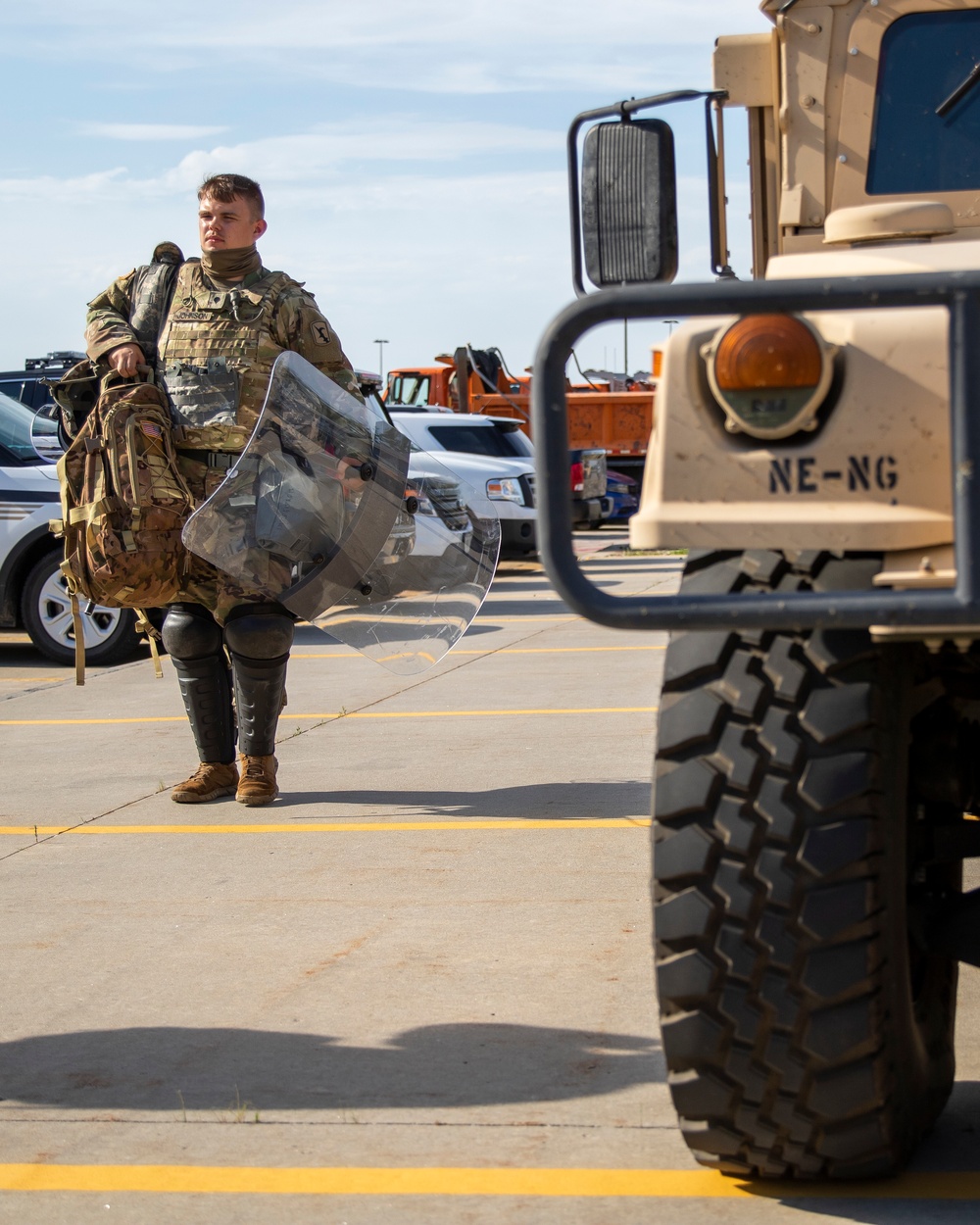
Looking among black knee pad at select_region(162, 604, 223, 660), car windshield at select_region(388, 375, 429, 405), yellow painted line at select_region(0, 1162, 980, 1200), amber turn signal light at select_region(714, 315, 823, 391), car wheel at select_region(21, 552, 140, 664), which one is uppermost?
car windshield at select_region(388, 375, 429, 405)

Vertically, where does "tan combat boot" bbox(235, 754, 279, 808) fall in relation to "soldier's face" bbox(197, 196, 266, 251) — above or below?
below

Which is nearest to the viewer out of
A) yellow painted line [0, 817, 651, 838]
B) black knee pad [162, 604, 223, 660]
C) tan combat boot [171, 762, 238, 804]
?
yellow painted line [0, 817, 651, 838]

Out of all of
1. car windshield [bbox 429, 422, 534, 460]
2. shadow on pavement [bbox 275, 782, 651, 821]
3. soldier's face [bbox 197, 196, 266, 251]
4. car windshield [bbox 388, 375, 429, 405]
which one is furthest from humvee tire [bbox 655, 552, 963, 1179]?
car windshield [bbox 388, 375, 429, 405]

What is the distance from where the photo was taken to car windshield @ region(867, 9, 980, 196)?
3949 millimetres

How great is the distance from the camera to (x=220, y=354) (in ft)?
19.5

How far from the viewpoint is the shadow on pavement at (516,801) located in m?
5.95

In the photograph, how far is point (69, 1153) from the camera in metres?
3.17

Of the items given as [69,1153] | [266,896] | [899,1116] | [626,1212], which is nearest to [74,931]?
[266,896]

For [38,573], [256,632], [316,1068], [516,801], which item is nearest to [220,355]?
[256,632]

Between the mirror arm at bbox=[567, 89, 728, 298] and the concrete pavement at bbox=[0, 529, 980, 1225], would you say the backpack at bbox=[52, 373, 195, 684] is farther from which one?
the mirror arm at bbox=[567, 89, 728, 298]

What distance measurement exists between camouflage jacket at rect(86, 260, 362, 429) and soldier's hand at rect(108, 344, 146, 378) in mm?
33

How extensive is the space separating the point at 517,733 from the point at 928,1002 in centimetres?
464

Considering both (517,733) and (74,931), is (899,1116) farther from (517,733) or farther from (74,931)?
(517,733)

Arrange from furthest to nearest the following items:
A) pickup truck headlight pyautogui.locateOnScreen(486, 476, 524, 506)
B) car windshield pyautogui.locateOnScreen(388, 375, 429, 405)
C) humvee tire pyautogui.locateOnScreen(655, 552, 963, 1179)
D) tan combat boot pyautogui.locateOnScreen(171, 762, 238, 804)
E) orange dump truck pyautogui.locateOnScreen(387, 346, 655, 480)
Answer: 1. car windshield pyautogui.locateOnScreen(388, 375, 429, 405)
2. orange dump truck pyautogui.locateOnScreen(387, 346, 655, 480)
3. pickup truck headlight pyautogui.locateOnScreen(486, 476, 524, 506)
4. tan combat boot pyautogui.locateOnScreen(171, 762, 238, 804)
5. humvee tire pyautogui.locateOnScreen(655, 552, 963, 1179)
